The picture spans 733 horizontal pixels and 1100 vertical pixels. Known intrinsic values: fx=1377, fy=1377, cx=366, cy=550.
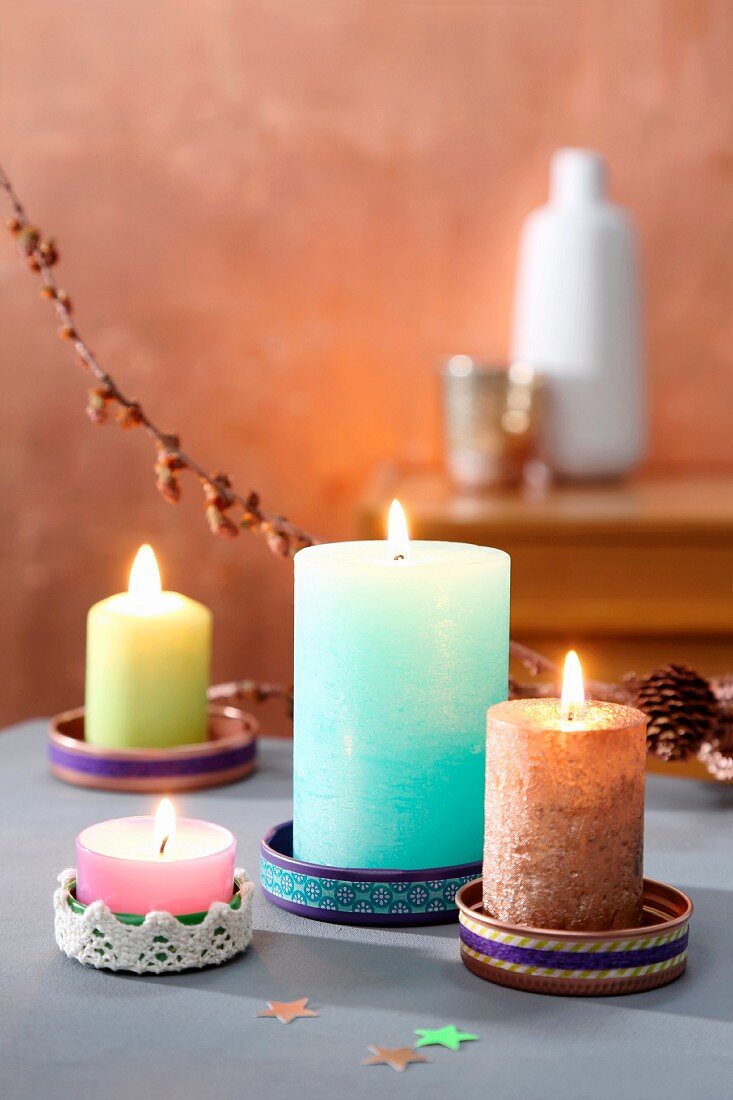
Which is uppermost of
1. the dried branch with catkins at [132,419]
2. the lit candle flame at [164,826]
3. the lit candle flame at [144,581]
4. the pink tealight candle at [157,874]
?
the dried branch with catkins at [132,419]

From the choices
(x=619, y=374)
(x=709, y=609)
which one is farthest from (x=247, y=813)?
(x=619, y=374)

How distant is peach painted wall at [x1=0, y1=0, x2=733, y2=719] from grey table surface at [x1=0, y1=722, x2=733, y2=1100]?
5.02 feet

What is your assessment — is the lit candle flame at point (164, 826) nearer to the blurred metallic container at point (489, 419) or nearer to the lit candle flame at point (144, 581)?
the lit candle flame at point (144, 581)

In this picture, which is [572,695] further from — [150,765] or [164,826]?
[150,765]

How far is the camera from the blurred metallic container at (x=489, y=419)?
5.98 ft

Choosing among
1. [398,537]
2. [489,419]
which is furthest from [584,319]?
[398,537]

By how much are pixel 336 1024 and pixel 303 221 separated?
1.75m

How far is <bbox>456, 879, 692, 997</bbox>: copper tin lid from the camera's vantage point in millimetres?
539

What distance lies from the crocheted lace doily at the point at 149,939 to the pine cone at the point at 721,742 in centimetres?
34

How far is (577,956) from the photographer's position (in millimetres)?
540

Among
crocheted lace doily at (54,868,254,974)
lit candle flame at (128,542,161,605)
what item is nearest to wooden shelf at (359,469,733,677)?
lit candle flame at (128,542,161,605)

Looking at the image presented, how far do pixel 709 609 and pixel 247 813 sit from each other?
0.98m

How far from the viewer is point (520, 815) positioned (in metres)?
0.55

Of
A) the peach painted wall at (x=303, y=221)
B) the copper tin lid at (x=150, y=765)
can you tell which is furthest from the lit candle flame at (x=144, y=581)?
the peach painted wall at (x=303, y=221)
